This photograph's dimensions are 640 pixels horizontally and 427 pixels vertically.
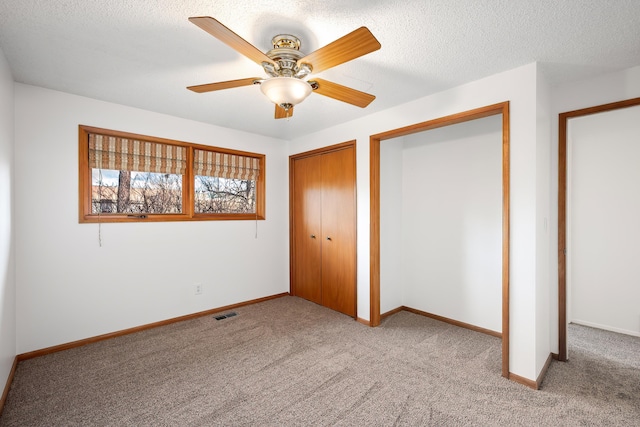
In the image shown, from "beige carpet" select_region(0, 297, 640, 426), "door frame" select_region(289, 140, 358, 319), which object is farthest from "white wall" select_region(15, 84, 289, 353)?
"door frame" select_region(289, 140, 358, 319)

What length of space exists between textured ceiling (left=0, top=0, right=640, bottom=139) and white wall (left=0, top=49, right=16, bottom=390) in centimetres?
26

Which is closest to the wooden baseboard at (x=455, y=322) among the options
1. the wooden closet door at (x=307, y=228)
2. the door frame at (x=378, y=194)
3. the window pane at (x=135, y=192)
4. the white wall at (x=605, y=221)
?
the door frame at (x=378, y=194)

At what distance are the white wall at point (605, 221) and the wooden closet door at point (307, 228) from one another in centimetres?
277

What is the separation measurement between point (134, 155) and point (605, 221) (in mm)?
5112

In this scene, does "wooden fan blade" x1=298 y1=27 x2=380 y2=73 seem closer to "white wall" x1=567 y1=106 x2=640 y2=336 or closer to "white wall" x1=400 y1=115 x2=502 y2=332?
"white wall" x1=400 y1=115 x2=502 y2=332

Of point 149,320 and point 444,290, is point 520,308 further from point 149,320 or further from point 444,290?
point 149,320

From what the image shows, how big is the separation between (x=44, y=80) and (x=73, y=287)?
5.91 feet

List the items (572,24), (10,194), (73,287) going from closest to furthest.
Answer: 1. (572,24)
2. (10,194)
3. (73,287)

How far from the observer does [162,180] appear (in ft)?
10.9

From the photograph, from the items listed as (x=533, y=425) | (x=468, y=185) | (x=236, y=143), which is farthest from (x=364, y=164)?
(x=533, y=425)

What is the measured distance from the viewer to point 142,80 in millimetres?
2375

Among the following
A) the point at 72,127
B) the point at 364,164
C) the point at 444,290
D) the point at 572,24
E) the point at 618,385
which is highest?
the point at 572,24

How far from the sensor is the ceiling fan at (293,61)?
1.40m

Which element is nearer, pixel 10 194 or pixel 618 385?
pixel 618 385
